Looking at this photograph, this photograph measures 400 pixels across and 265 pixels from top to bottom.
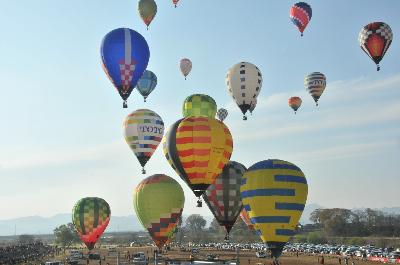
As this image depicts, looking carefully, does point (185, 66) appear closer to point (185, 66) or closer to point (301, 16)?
point (185, 66)

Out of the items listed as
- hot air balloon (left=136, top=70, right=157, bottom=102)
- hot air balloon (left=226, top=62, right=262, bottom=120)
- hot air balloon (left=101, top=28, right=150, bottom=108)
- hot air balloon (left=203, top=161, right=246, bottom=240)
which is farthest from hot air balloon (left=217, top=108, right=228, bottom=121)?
hot air balloon (left=203, top=161, right=246, bottom=240)

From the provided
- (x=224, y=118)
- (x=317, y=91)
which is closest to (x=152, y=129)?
(x=224, y=118)

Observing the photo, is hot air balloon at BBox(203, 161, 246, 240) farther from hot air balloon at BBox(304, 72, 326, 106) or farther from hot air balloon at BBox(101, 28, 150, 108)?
hot air balloon at BBox(304, 72, 326, 106)

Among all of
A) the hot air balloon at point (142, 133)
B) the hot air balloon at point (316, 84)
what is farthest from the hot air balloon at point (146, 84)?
the hot air balloon at point (316, 84)

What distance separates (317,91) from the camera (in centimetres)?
6088

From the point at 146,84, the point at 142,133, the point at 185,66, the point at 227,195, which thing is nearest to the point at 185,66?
the point at 185,66

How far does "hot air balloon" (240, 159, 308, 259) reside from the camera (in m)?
28.2

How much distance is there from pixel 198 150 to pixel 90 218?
23.6m

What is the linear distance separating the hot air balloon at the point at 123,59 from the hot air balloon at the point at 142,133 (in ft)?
18.9

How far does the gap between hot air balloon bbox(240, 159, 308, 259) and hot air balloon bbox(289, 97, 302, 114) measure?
41392 millimetres

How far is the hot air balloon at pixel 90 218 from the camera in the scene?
49969 millimetres

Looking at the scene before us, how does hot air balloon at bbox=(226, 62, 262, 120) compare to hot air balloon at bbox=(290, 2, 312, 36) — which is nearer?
hot air balloon at bbox=(226, 62, 262, 120)

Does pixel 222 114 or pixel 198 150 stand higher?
pixel 222 114

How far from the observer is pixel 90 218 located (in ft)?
165
